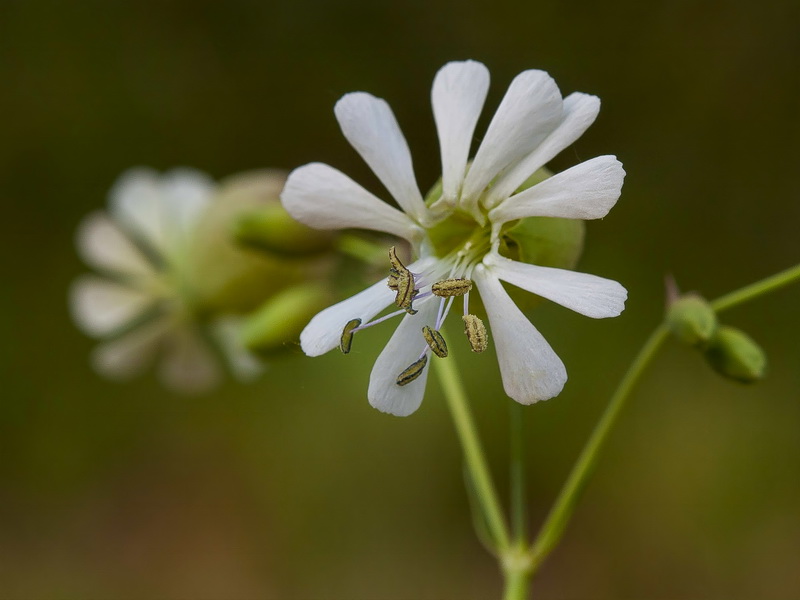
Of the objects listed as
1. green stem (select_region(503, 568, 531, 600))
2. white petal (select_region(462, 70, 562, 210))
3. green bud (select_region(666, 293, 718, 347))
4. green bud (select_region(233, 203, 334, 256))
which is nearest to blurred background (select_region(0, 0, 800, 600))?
green bud (select_region(233, 203, 334, 256))

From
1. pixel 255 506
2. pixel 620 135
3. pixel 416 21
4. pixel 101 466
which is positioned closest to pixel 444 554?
pixel 255 506

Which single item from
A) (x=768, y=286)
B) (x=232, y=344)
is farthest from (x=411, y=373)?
(x=232, y=344)

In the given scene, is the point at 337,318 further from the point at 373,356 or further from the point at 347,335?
the point at 373,356

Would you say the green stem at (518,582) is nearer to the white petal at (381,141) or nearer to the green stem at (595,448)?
the green stem at (595,448)

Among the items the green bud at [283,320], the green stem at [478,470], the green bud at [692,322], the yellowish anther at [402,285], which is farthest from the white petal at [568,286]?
the green bud at [283,320]

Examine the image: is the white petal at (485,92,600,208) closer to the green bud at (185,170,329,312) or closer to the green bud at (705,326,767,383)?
the green bud at (705,326,767,383)

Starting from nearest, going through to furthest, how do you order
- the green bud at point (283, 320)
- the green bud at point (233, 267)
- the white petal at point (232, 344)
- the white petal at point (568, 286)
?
the white petal at point (568, 286)
the green bud at point (283, 320)
the green bud at point (233, 267)
the white petal at point (232, 344)

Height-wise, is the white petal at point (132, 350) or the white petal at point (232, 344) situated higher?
the white petal at point (132, 350)

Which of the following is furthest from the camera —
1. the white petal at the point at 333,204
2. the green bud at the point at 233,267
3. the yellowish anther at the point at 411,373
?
the green bud at the point at 233,267
